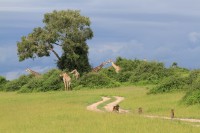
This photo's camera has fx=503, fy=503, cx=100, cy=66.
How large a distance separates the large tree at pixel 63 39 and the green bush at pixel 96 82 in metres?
6.13

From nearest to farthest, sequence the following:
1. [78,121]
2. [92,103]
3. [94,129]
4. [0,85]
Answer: [94,129] < [78,121] < [92,103] < [0,85]

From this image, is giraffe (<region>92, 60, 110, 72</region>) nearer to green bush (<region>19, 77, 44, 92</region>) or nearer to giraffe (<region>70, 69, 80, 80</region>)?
giraffe (<region>70, 69, 80, 80</region>)

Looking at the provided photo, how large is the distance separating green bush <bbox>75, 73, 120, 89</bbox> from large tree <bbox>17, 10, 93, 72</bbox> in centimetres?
613

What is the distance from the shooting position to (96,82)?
61.7 metres

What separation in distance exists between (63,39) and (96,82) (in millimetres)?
9328

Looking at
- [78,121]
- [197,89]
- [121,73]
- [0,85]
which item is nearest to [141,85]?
[121,73]

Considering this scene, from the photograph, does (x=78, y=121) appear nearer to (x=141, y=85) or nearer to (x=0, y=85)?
(x=141, y=85)

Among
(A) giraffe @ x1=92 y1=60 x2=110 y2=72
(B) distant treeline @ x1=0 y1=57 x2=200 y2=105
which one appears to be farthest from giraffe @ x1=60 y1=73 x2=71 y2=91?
(A) giraffe @ x1=92 y1=60 x2=110 y2=72

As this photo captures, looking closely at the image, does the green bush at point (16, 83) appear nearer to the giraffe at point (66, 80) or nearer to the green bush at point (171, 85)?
the giraffe at point (66, 80)

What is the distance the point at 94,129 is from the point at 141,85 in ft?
132

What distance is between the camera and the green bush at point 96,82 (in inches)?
2416

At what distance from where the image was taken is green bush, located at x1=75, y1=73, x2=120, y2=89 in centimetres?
6136

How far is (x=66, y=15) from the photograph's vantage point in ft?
222

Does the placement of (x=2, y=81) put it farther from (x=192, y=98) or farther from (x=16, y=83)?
(x=192, y=98)
